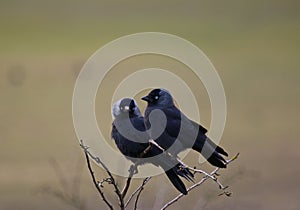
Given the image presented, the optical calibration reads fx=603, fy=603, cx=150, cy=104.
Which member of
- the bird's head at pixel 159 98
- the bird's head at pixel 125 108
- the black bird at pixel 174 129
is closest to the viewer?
the black bird at pixel 174 129

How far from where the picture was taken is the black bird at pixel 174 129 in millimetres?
1693

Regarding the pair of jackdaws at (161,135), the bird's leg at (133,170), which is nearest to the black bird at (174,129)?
the pair of jackdaws at (161,135)

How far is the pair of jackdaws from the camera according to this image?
1718 mm

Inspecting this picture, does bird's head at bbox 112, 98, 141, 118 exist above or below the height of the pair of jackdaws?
above

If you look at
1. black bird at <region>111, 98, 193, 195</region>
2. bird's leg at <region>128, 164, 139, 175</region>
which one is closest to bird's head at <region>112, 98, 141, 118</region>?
black bird at <region>111, 98, 193, 195</region>

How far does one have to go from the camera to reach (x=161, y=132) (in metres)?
1.93

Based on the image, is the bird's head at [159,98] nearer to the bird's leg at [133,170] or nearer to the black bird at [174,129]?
the black bird at [174,129]

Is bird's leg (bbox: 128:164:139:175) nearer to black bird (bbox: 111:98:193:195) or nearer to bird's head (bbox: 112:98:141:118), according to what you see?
black bird (bbox: 111:98:193:195)

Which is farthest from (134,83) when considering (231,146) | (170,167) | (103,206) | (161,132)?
(231,146)

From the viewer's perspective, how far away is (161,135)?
6.32ft

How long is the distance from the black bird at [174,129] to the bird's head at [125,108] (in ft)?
0.33
